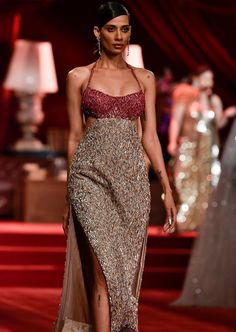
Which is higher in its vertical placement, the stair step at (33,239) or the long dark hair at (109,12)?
the long dark hair at (109,12)

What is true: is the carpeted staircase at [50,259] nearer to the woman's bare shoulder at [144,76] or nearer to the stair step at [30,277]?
the stair step at [30,277]

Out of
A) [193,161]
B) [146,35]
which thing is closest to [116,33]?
[193,161]

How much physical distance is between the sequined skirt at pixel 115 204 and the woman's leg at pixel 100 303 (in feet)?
0.10

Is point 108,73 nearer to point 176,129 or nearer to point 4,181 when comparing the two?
point 176,129

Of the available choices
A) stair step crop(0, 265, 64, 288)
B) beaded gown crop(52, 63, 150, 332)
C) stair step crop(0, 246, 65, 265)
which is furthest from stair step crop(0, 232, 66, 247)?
beaded gown crop(52, 63, 150, 332)

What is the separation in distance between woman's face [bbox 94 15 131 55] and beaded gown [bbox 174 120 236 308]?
365 centimetres

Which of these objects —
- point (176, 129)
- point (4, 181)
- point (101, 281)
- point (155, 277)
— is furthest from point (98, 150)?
point (4, 181)

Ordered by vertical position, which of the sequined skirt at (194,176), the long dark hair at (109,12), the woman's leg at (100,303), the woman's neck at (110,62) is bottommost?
the sequined skirt at (194,176)

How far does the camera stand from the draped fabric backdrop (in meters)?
13.2

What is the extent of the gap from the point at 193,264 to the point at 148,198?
3622 millimetres

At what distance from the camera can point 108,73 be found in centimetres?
561

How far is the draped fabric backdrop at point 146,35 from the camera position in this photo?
13195mm

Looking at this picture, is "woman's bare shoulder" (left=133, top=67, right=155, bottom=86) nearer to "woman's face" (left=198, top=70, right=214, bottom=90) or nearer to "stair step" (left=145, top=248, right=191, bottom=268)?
"stair step" (left=145, top=248, right=191, bottom=268)

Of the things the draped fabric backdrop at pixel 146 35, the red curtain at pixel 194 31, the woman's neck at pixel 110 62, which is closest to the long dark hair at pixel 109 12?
the woman's neck at pixel 110 62
